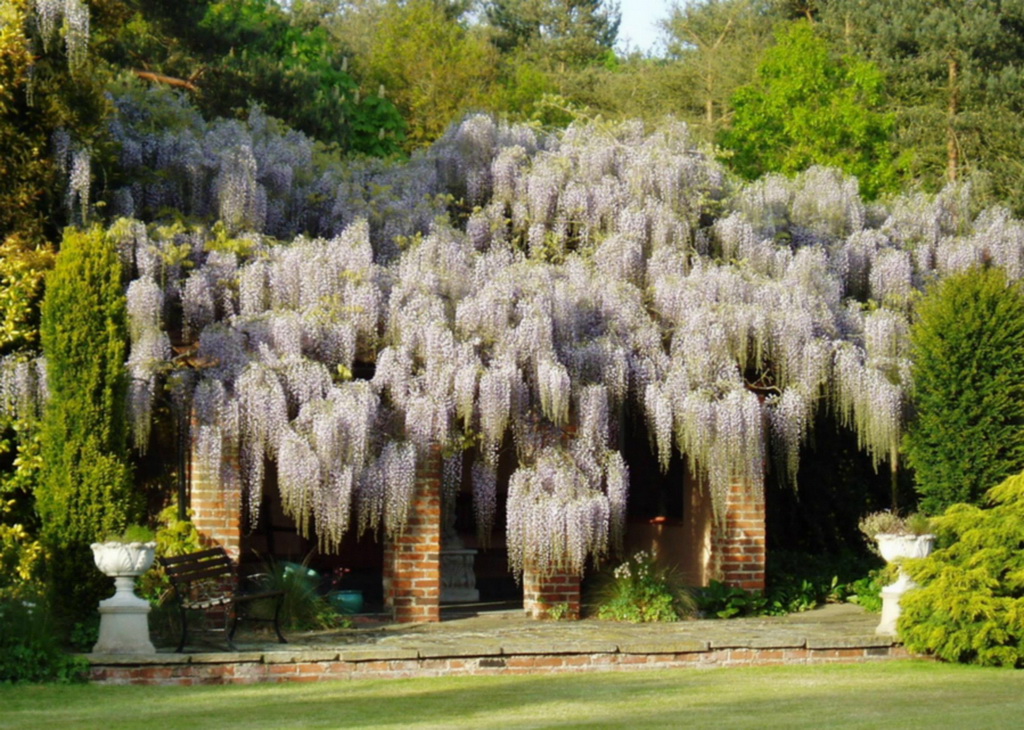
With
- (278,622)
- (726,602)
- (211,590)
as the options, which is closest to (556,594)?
(726,602)

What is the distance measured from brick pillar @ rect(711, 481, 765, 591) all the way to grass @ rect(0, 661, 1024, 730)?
8.08ft

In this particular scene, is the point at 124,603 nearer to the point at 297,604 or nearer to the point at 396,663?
the point at 297,604

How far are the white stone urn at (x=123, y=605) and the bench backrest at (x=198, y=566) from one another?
19 cm

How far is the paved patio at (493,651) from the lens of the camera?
9305 mm

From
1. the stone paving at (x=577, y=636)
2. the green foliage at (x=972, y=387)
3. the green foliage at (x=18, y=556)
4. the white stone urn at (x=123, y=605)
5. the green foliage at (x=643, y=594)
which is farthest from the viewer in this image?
the green foliage at (x=643, y=594)

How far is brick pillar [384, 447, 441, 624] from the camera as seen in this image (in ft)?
37.5

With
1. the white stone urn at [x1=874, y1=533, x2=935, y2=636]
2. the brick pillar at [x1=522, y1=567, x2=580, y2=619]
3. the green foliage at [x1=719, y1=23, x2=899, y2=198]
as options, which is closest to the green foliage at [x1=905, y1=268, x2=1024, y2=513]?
the white stone urn at [x1=874, y1=533, x2=935, y2=636]

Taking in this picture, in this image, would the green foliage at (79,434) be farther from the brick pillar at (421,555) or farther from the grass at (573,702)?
the brick pillar at (421,555)

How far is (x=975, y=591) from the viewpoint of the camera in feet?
33.2

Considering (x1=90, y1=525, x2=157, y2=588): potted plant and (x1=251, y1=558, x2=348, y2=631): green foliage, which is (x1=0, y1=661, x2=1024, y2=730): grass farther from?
(x1=251, y1=558, x2=348, y2=631): green foliage

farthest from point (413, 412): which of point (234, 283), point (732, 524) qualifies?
point (732, 524)

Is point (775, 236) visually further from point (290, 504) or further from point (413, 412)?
point (290, 504)

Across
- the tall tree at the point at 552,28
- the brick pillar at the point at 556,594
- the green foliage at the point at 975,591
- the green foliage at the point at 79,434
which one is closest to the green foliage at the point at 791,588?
the brick pillar at the point at 556,594

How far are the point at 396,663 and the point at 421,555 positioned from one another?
1929 mm
